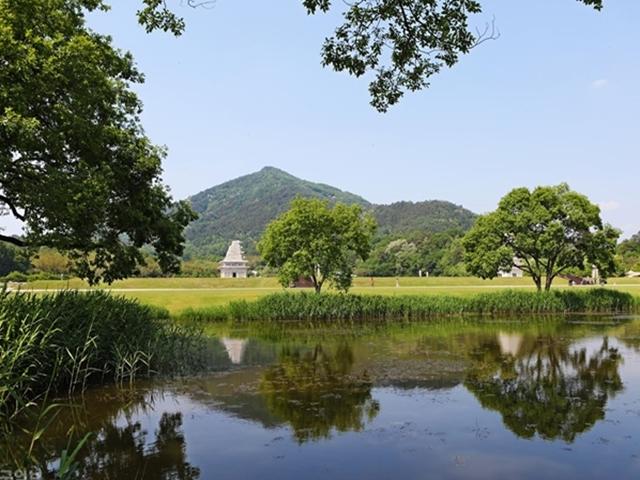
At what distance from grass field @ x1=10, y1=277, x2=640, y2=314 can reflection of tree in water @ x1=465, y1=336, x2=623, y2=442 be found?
20.4 metres

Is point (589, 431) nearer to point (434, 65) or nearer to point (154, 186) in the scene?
point (434, 65)

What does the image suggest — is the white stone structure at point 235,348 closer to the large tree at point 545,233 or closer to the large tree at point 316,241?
the large tree at point 316,241

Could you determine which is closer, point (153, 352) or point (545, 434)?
point (545, 434)

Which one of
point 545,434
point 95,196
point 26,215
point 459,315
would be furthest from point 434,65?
point 459,315

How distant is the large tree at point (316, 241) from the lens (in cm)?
3400

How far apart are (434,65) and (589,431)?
7.40 meters

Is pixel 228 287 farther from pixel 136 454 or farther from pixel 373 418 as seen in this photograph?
pixel 136 454

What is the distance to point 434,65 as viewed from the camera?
7730 millimetres

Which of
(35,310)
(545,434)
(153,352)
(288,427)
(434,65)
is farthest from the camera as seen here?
(153,352)

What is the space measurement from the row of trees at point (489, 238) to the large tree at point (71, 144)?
15.9 meters

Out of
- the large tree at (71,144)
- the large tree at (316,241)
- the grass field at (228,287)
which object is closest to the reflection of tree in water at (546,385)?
the large tree at (71,144)

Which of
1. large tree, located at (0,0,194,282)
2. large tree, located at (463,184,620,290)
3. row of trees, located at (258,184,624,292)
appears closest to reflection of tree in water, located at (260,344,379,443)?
large tree, located at (0,0,194,282)

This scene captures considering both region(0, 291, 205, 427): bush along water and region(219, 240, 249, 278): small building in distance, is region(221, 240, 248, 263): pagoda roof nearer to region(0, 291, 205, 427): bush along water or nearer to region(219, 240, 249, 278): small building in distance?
region(219, 240, 249, 278): small building in distance

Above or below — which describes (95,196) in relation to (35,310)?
above
